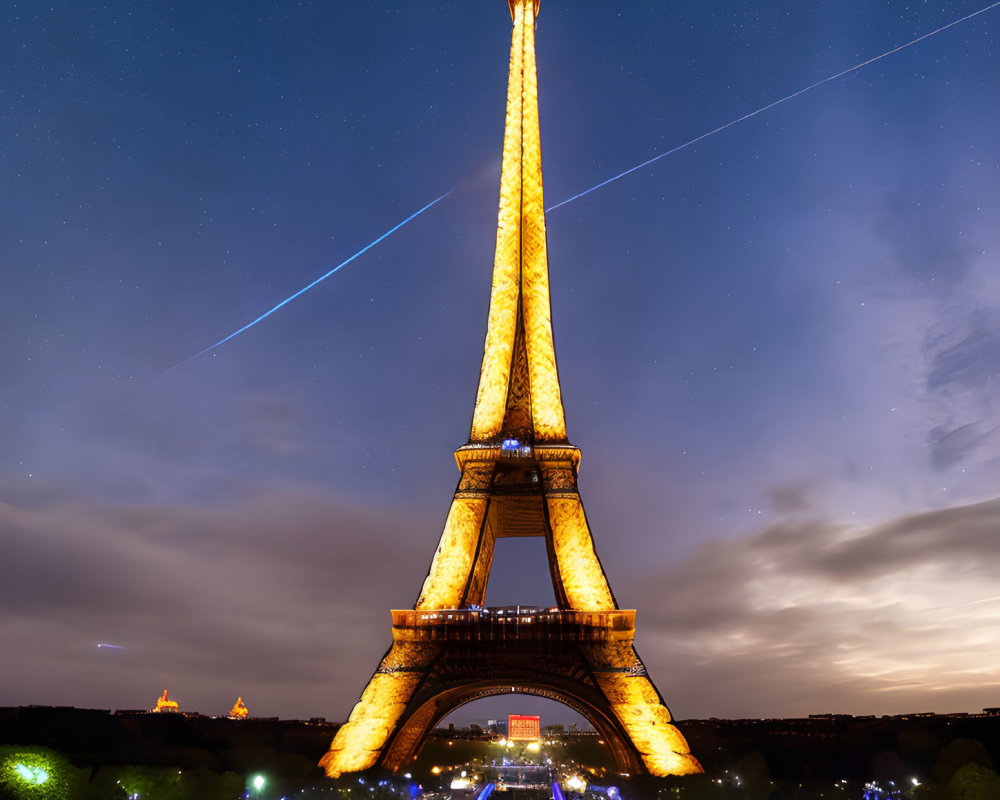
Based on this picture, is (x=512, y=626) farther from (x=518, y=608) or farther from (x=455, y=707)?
(x=455, y=707)

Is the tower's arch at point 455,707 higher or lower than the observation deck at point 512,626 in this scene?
lower

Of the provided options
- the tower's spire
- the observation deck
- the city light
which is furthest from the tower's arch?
the city light

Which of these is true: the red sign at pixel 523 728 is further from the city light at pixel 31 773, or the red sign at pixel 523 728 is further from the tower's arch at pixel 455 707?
the city light at pixel 31 773

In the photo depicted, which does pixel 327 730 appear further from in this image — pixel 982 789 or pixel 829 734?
pixel 982 789

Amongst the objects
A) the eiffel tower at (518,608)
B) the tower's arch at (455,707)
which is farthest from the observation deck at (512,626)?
the tower's arch at (455,707)

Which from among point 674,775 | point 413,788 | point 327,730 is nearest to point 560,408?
point 674,775

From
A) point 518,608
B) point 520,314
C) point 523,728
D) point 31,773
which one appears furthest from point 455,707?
point 523,728
